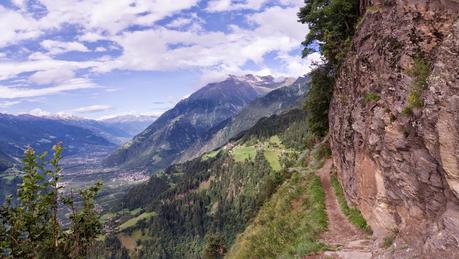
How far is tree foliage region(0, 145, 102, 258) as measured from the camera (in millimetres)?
23469

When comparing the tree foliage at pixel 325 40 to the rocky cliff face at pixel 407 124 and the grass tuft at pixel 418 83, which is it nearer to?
the rocky cliff face at pixel 407 124

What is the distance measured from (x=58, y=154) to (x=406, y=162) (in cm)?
2170

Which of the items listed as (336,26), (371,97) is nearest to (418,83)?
(371,97)

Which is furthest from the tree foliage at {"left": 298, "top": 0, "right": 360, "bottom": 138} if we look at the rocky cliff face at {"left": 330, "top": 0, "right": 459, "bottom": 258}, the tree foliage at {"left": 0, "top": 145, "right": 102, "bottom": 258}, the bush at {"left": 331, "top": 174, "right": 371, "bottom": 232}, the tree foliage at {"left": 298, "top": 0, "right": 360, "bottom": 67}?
the tree foliage at {"left": 0, "top": 145, "right": 102, "bottom": 258}

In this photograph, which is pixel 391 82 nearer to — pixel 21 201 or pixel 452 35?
pixel 452 35

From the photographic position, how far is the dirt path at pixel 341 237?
859 inches

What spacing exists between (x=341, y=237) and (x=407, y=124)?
10563 millimetres

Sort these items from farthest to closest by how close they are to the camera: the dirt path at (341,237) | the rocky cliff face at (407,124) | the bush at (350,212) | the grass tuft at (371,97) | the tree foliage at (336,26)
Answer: the tree foliage at (336,26) → the bush at (350,212) → the grass tuft at (371,97) → the dirt path at (341,237) → the rocky cliff face at (407,124)

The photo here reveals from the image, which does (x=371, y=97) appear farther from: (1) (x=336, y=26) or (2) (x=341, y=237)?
(1) (x=336, y=26)

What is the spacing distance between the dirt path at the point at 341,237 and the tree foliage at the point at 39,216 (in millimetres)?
17103

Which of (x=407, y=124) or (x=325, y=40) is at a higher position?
(x=325, y=40)

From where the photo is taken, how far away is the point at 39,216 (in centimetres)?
2497

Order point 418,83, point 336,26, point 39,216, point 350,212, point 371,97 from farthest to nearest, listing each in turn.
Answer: point 336,26
point 350,212
point 39,216
point 371,97
point 418,83

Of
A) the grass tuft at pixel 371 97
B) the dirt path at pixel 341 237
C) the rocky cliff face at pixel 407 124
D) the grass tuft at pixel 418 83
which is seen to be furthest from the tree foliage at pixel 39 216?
the grass tuft at pixel 418 83
